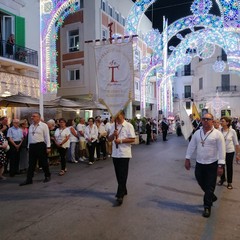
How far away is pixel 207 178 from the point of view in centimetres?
558

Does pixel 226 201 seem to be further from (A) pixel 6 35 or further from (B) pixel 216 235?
(A) pixel 6 35

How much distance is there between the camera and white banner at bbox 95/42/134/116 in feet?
23.6

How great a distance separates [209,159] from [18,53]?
46.1 ft

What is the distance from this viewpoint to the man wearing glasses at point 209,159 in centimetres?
549

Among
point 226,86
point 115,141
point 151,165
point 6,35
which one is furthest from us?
point 226,86

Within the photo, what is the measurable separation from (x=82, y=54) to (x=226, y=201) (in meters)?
24.7

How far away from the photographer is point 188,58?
26.1m

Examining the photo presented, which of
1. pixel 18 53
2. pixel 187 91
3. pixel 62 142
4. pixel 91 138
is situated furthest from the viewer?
pixel 187 91

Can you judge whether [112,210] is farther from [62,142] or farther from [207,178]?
[62,142]

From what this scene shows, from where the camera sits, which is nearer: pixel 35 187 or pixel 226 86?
pixel 35 187

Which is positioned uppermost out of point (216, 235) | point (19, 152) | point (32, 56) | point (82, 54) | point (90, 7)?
point (90, 7)

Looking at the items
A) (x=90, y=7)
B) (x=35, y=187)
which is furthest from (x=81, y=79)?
(x=35, y=187)

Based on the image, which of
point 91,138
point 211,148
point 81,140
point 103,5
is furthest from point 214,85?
point 211,148

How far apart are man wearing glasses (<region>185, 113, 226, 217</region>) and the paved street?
1.39 feet
